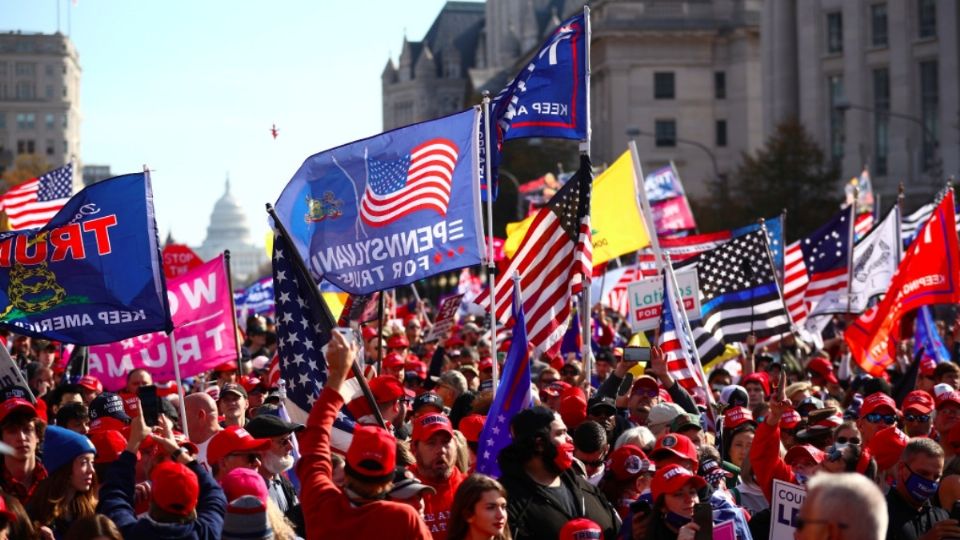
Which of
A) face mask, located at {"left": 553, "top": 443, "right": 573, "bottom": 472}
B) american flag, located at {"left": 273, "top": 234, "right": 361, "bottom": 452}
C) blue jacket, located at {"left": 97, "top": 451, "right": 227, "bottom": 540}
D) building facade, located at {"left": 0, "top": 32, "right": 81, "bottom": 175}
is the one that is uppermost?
building facade, located at {"left": 0, "top": 32, "right": 81, "bottom": 175}

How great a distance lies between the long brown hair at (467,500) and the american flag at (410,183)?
4.93 meters

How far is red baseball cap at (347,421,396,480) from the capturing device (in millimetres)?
6699

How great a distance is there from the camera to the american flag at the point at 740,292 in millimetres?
16219

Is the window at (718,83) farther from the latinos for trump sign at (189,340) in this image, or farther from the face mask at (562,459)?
the face mask at (562,459)

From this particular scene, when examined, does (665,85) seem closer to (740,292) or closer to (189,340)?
(740,292)

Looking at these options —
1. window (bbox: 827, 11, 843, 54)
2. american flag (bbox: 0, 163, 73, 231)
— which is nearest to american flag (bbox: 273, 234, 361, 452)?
american flag (bbox: 0, 163, 73, 231)

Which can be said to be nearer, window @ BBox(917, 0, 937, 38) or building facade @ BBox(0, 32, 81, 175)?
window @ BBox(917, 0, 937, 38)

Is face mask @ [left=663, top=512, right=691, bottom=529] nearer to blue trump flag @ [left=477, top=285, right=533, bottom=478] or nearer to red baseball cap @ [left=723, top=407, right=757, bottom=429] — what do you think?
blue trump flag @ [left=477, top=285, right=533, bottom=478]

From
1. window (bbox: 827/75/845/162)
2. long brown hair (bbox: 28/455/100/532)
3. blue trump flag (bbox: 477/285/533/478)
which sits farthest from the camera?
window (bbox: 827/75/845/162)

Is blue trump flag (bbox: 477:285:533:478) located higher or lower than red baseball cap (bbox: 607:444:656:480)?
higher

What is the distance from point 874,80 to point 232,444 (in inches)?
2262


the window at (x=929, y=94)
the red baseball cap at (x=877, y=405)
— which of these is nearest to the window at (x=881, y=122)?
the window at (x=929, y=94)

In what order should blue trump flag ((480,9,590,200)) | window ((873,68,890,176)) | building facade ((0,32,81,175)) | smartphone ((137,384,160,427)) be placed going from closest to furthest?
smartphone ((137,384,160,427))
blue trump flag ((480,9,590,200))
window ((873,68,890,176))
building facade ((0,32,81,175))

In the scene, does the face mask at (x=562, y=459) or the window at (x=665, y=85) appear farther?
the window at (x=665, y=85)
